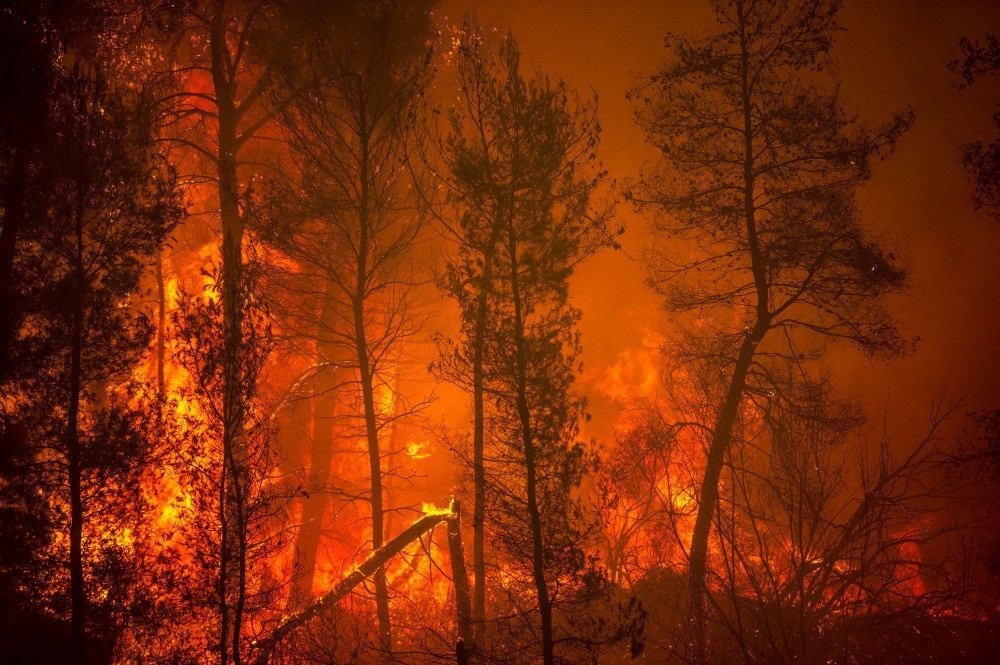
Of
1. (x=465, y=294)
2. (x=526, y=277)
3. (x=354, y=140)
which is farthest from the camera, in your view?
(x=354, y=140)

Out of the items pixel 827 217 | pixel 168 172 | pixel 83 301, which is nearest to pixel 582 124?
pixel 827 217

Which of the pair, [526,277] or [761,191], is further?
[761,191]

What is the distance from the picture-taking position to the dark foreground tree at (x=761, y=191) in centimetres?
892

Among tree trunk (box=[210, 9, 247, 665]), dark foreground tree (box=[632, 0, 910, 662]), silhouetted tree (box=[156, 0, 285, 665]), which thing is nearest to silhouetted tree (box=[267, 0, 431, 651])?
silhouetted tree (box=[156, 0, 285, 665])

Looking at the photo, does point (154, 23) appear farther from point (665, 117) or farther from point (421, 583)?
point (421, 583)

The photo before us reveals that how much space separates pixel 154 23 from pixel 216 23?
125cm

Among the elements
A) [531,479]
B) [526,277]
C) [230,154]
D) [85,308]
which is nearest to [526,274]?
[526,277]

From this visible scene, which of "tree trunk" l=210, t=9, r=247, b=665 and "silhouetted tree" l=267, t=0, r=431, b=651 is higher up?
"silhouetted tree" l=267, t=0, r=431, b=651

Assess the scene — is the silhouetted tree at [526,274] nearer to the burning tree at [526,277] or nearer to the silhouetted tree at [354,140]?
the burning tree at [526,277]

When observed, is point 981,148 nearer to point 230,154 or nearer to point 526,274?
point 526,274

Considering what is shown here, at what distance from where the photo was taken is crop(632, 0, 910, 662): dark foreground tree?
8922 mm

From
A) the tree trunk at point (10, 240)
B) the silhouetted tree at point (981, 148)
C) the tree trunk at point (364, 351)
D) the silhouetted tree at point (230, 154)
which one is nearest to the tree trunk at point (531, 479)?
the tree trunk at point (364, 351)

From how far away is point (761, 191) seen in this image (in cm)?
988

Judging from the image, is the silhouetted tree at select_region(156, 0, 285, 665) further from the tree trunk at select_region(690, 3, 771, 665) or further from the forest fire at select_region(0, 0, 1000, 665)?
the tree trunk at select_region(690, 3, 771, 665)
